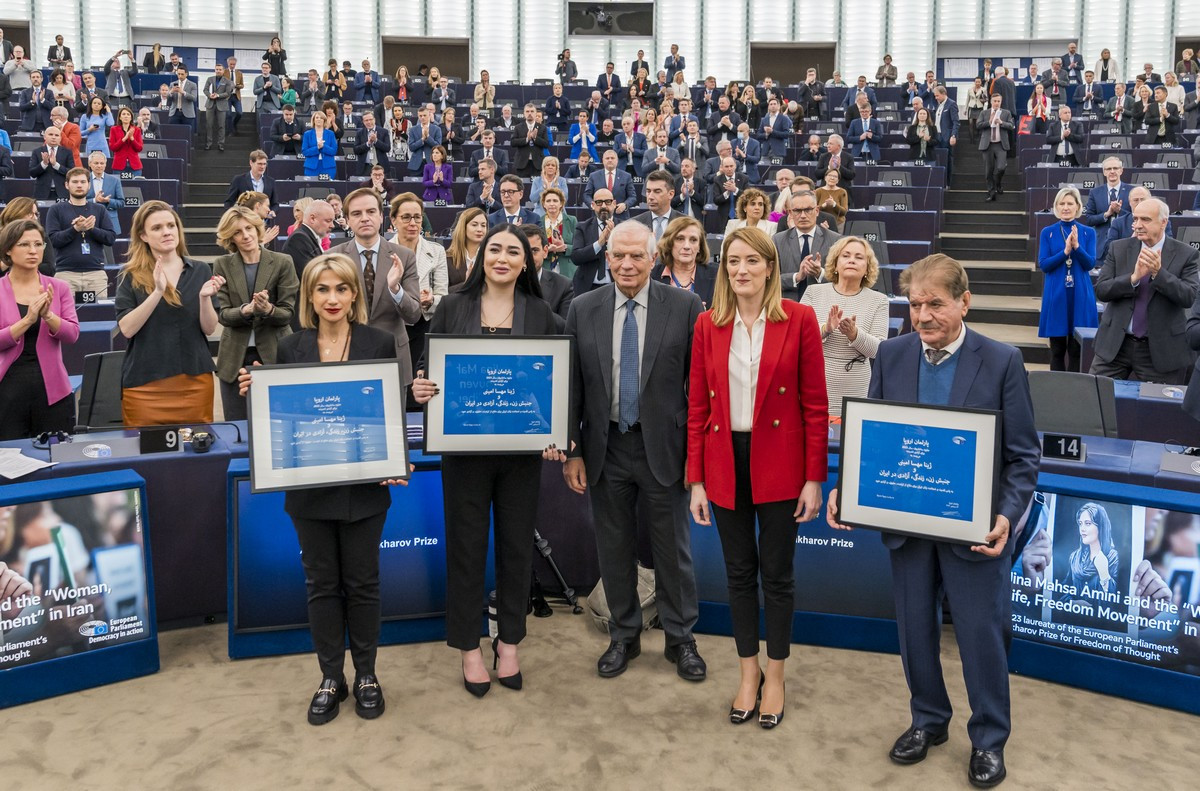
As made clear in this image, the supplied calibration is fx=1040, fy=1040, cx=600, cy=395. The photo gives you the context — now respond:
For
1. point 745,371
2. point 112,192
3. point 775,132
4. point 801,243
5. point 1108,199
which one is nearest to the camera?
point 745,371

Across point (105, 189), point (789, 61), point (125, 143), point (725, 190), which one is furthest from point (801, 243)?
point (789, 61)

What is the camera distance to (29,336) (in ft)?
13.8

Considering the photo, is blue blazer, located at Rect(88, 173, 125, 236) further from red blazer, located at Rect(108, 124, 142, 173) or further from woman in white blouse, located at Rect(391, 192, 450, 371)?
woman in white blouse, located at Rect(391, 192, 450, 371)

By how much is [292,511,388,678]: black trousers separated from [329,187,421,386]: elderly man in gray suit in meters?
1.43

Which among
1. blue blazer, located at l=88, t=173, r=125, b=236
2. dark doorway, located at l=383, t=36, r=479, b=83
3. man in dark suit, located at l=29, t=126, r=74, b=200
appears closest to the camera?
blue blazer, located at l=88, t=173, r=125, b=236

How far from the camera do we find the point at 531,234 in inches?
199

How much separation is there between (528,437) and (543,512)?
0.89 meters

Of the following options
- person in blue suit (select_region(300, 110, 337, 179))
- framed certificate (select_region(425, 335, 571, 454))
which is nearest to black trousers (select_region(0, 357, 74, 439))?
framed certificate (select_region(425, 335, 571, 454))

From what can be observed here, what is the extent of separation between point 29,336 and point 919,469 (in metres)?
3.49

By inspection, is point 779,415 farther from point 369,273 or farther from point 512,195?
point 512,195

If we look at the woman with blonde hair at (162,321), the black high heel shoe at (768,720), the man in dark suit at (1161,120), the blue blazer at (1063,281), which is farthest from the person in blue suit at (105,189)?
the man in dark suit at (1161,120)

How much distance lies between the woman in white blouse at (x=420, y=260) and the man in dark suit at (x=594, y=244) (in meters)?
1.39

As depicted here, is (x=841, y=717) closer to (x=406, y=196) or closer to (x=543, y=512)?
(x=543, y=512)

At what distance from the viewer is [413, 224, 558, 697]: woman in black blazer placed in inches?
131
